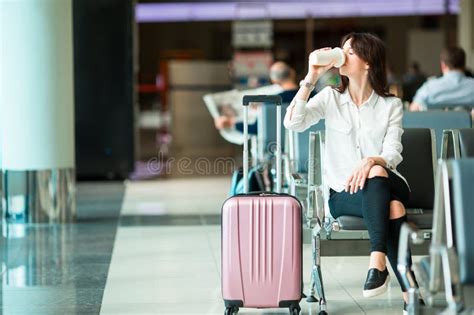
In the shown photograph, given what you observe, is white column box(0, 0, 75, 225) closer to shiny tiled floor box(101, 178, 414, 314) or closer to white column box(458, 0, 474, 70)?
shiny tiled floor box(101, 178, 414, 314)

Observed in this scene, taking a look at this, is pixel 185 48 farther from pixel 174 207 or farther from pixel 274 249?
pixel 274 249

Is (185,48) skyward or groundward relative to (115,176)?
skyward

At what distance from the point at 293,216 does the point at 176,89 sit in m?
12.9

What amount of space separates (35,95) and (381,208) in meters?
4.72

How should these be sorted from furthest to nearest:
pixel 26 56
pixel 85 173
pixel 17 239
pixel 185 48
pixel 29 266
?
1. pixel 185 48
2. pixel 85 173
3. pixel 26 56
4. pixel 17 239
5. pixel 29 266

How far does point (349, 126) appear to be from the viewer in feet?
17.6

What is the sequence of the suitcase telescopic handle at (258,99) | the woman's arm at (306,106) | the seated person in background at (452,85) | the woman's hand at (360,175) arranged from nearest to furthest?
the woman's hand at (360,175) < the woman's arm at (306,106) < the suitcase telescopic handle at (258,99) < the seated person in background at (452,85)

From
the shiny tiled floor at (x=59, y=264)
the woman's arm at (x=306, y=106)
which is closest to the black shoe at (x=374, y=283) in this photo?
the woman's arm at (x=306, y=106)

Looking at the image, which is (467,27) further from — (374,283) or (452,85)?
(374,283)

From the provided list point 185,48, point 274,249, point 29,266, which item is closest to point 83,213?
point 29,266

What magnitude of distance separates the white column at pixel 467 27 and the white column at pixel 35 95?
9170 mm

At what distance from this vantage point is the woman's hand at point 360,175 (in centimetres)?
509

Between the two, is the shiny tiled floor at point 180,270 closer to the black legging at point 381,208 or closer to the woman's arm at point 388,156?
the black legging at point 381,208

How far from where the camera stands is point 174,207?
10531 mm
